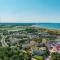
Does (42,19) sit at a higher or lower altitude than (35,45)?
higher

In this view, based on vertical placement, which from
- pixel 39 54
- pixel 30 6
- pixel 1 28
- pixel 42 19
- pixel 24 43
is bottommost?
pixel 39 54

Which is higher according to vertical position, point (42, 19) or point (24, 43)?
point (42, 19)

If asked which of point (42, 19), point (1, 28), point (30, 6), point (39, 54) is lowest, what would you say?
point (39, 54)

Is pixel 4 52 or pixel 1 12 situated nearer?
pixel 4 52

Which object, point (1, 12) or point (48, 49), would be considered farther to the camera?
point (1, 12)

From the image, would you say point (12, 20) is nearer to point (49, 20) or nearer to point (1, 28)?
point (1, 28)

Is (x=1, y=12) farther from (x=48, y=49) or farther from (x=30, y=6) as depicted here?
(x=48, y=49)

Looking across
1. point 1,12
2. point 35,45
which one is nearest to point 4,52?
point 35,45

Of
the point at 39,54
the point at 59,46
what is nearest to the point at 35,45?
the point at 39,54
